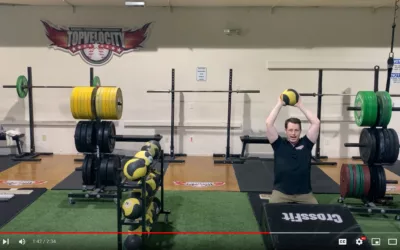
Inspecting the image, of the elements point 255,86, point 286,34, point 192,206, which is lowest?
point 192,206

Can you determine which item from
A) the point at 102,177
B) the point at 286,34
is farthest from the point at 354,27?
the point at 102,177

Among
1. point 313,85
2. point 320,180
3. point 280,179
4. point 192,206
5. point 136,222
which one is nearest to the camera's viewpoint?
point 136,222

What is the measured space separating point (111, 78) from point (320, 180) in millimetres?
3893

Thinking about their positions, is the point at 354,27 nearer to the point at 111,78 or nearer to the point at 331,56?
the point at 331,56

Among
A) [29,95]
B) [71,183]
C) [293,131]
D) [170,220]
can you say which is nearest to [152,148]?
[170,220]

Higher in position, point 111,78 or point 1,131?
point 111,78

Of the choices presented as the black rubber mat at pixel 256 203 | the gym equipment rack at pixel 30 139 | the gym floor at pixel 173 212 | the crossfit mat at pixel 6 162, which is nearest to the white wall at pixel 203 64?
the gym equipment rack at pixel 30 139

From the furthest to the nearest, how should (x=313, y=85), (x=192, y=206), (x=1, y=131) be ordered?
(x=313, y=85) < (x=1, y=131) < (x=192, y=206)

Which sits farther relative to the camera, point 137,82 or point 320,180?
point 137,82

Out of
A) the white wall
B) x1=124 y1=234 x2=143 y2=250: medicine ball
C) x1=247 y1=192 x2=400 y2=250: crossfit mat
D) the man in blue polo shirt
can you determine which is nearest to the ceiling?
the white wall

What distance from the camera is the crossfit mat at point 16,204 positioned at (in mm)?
3359

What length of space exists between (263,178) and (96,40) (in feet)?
12.2

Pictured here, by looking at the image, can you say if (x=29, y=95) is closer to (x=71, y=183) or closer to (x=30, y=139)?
(x=30, y=139)

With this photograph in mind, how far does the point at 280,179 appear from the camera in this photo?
10.1 ft
